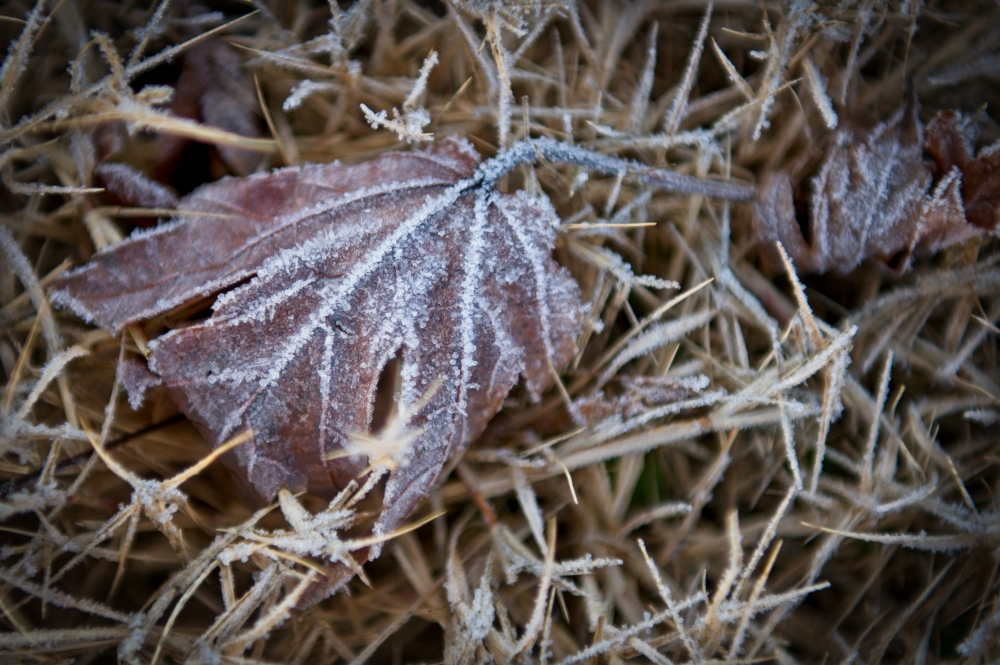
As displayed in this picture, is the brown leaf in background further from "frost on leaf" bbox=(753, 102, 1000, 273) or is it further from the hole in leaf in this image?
"frost on leaf" bbox=(753, 102, 1000, 273)

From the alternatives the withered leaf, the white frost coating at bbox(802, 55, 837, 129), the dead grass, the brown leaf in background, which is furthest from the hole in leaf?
the withered leaf

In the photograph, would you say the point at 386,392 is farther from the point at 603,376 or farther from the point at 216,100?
the point at 216,100

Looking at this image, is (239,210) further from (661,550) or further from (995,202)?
(995,202)

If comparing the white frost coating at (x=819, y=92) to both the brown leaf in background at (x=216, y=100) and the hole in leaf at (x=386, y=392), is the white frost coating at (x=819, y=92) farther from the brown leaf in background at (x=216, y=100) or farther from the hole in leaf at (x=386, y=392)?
the brown leaf in background at (x=216, y=100)

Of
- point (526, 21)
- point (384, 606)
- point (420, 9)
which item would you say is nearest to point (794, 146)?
point (526, 21)

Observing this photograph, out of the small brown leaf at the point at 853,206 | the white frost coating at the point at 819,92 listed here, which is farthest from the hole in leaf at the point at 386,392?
the white frost coating at the point at 819,92

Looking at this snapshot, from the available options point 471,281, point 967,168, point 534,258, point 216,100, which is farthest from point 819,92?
point 216,100
